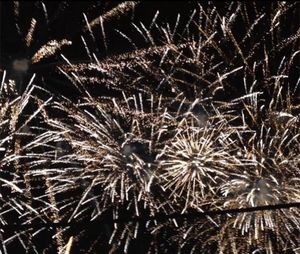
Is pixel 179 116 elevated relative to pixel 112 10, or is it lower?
lower

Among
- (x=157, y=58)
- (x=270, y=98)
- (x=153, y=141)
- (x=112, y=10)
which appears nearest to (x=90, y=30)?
(x=112, y=10)

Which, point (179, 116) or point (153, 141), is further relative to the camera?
point (153, 141)

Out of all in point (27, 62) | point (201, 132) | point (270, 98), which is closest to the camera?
point (201, 132)

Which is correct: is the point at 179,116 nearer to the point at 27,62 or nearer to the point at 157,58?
the point at 157,58

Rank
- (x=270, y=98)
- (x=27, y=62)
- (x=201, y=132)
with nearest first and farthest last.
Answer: (x=201, y=132) → (x=270, y=98) → (x=27, y=62)

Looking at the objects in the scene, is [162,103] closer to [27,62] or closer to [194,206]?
[194,206]

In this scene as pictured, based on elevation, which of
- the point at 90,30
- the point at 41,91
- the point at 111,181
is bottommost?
the point at 111,181

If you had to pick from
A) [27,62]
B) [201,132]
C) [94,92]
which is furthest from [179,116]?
[27,62]
